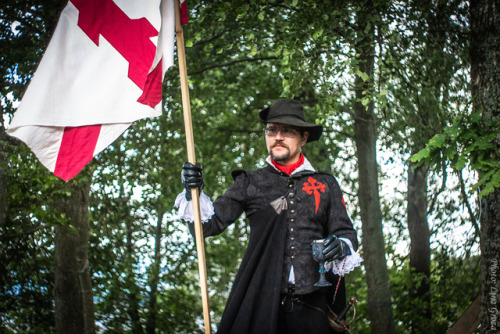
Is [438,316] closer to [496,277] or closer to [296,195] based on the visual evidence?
[496,277]

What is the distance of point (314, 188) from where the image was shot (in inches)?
139

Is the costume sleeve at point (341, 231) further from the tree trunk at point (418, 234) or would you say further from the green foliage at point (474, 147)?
the tree trunk at point (418, 234)

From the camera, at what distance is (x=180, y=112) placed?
Answer: 861 cm

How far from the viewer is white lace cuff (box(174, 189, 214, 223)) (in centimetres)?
330

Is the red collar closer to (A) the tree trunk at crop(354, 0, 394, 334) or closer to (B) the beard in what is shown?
(B) the beard

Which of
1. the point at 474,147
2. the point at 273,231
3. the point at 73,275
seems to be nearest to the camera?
the point at 273,231

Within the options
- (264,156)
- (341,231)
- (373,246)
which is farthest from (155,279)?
(341,231)

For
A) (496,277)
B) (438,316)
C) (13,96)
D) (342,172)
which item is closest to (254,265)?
(496,277)

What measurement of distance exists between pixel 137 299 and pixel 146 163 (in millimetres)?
2248

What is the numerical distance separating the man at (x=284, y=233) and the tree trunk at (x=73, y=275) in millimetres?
4286

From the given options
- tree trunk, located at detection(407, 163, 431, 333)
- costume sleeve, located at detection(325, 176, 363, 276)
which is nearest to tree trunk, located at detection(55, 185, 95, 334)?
costume sleeve, located at detection(325, 176, 363, 276)

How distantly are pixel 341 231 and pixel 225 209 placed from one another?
29.4 inches

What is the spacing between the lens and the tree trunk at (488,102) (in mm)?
4254

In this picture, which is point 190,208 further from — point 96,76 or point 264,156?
point 264,156
